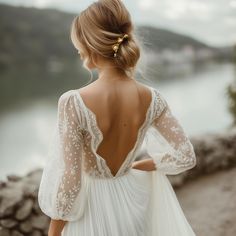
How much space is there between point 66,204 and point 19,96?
2629cm

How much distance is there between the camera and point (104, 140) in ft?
4.12

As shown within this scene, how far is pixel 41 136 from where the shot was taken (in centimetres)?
1769

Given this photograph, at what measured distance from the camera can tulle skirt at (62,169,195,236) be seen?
1334mm

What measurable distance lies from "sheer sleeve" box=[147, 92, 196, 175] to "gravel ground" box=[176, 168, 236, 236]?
1.65 m

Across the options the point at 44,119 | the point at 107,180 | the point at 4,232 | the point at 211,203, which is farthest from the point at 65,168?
the point at 44,119

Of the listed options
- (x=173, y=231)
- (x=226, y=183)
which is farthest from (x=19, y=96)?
(x=173, y=231)

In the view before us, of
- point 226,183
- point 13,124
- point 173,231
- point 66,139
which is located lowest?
point 13,124

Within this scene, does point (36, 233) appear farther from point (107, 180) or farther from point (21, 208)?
point (107, 180)

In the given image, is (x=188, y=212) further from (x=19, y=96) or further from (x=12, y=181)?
(x=19, y=96)

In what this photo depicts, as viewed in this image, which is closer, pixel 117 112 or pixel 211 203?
pixel 117 112

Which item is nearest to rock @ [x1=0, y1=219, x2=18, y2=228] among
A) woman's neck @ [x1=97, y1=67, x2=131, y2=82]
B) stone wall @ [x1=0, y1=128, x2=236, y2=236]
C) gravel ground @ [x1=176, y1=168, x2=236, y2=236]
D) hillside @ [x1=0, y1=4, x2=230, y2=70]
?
stone wall @ [x1=0, y1=128, x2=236, y2=236]

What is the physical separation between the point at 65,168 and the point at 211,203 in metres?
2.51

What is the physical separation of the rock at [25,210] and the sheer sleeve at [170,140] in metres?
1.40

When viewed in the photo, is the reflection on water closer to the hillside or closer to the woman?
the hillside
